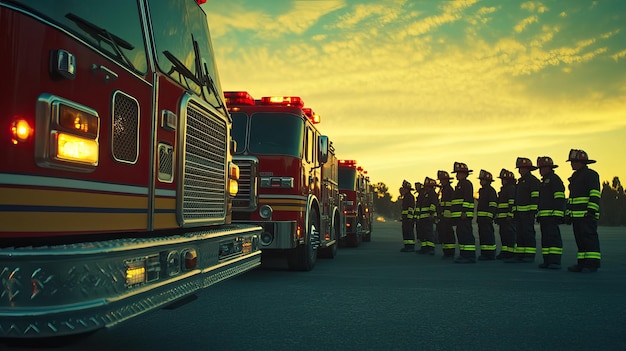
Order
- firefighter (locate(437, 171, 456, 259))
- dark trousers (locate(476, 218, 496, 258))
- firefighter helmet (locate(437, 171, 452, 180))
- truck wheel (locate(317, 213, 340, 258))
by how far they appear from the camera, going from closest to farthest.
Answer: truck wheel (locate(317, 213, 340, 258)), dark trousers (locate(476, 218, 496, 258)), firefighter (locate(437, 171, 456, 259)), firefighter helmet (locate(437, 171, 452, 180))

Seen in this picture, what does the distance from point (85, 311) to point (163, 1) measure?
2.38 meters

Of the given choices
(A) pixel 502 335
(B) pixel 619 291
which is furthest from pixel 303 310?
(B) pixel 619 291

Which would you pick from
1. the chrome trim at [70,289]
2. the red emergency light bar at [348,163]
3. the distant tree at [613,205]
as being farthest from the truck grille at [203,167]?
the distant tree at [613,205]

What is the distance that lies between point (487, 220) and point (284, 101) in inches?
237

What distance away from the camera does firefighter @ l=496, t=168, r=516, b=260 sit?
1280 centimetres

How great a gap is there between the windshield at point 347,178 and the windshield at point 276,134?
8.81 metres

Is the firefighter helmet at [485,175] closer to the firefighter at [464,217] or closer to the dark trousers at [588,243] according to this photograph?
the firefighter at [464,217]

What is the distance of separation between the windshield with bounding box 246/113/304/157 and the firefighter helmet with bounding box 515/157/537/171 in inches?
230

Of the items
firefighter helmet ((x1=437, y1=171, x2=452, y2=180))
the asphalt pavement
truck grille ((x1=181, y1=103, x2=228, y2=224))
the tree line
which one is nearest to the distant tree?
the tree line

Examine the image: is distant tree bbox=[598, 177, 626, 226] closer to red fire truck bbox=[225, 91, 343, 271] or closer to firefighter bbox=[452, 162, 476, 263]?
firefighter bbox=[452, 162, 476, 263]

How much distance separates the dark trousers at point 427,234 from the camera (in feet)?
48.0

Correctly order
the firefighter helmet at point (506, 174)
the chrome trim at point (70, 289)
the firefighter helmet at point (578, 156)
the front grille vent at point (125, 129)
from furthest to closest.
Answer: the firefighter helmet at point (506, 174) < the firefighter helmet at point (578, 156) < the front grille vent at point (125, 129) < the chrome trim at point (70, 289)

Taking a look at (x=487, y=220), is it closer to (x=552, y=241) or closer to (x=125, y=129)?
(x=552, y=241)

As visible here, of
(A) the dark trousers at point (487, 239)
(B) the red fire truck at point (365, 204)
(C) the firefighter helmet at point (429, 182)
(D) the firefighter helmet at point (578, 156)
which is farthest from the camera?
(B) the red fire truck at point (365, 204)
